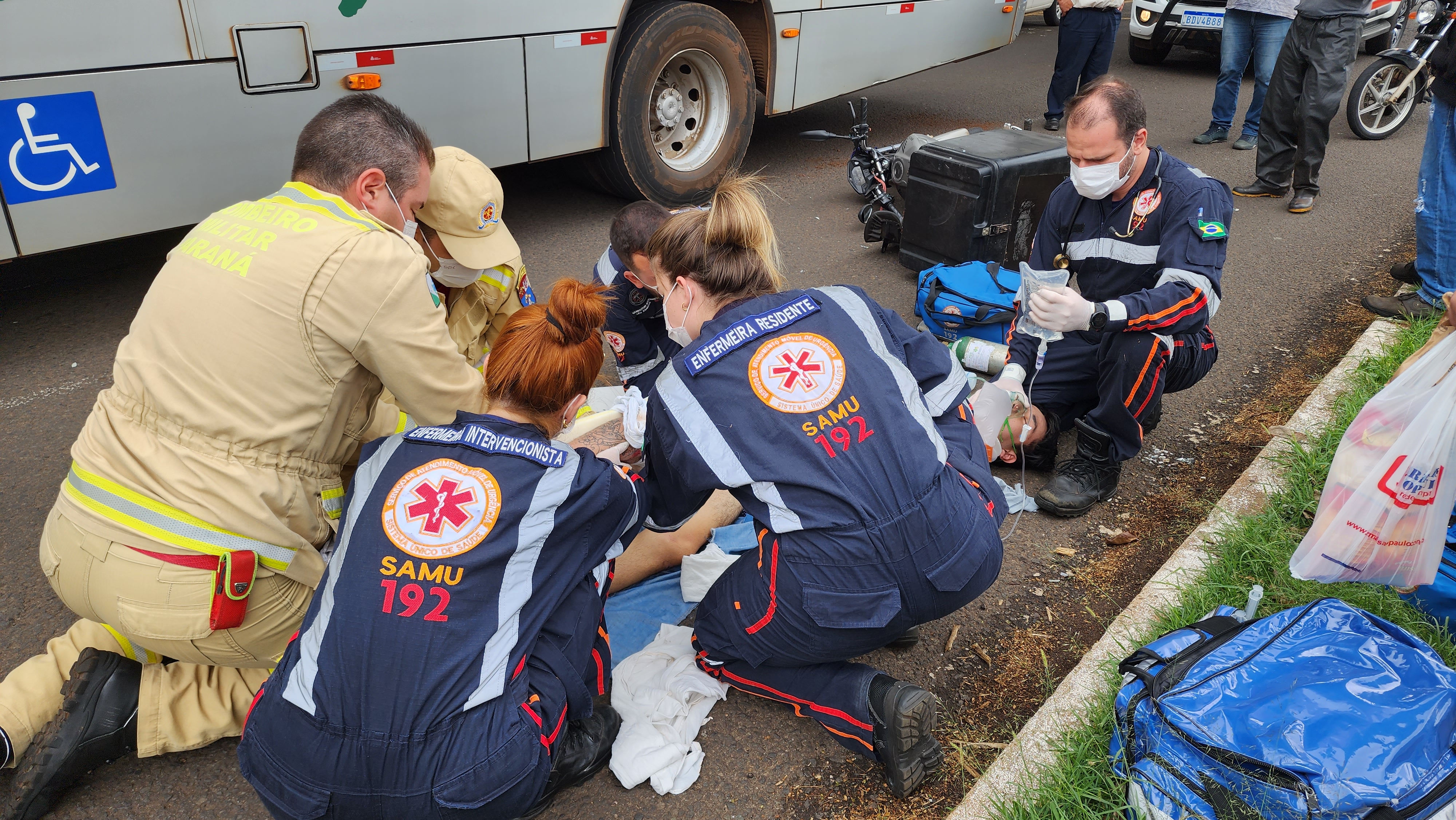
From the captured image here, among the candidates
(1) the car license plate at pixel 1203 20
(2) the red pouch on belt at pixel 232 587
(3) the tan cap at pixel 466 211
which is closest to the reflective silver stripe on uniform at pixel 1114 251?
(3) the tan cap at pixel 466 211

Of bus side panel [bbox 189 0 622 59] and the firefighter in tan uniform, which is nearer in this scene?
the firefighter in tan uniform

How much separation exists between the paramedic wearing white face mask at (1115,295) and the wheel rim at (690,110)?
273cm

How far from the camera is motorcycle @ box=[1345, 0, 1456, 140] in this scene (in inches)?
274

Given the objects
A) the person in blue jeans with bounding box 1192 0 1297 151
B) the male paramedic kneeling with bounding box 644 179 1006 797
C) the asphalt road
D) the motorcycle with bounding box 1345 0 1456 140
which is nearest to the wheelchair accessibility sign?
the asphalt road

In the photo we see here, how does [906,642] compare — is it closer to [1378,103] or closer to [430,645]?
[430,645]

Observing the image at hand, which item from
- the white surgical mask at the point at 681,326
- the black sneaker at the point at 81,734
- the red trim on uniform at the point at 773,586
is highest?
the white surgical mask at the point at 681,326

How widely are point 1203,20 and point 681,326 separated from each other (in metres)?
8.97

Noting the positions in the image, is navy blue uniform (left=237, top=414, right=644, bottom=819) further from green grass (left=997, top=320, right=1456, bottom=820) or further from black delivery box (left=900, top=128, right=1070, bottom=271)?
black delivery box (left=900, top=128, right=1070, bottom=271)

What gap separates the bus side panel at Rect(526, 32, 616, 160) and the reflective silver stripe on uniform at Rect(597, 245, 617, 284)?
163cm

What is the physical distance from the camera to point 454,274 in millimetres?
2963

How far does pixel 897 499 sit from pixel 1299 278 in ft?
13.7

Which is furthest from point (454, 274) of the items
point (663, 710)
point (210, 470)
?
point (663, 710)

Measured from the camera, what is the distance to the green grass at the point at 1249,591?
1948 mm

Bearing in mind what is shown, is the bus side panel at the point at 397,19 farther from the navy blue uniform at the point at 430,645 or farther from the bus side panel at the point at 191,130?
the navy blue uniform at the point at 430,645
